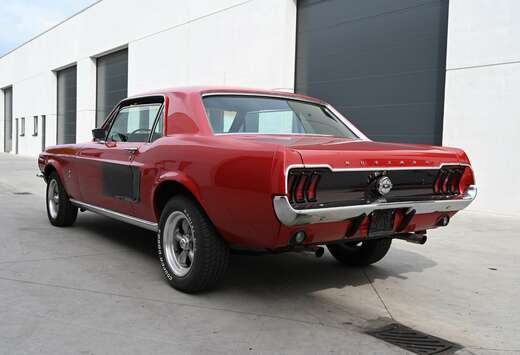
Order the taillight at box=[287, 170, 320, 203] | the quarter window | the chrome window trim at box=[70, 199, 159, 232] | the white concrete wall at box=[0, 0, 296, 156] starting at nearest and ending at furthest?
the taillight at box=[287, 170, 320, 203] → the chrome window trim at box=[70, 199, 159, 232] → the white concrete wall at box=[0, 0, 296, 156] → the quarter window

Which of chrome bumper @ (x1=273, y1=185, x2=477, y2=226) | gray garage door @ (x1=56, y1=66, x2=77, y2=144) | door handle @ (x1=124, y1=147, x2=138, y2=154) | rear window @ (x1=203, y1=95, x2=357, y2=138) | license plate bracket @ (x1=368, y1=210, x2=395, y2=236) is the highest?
gray garage door @ (x1=56, y1=66, x2=77, y2=144)

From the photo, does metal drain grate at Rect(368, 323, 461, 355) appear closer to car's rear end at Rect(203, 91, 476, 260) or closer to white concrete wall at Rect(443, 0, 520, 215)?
car's rear end at Rect(203, 91, 476, 260)

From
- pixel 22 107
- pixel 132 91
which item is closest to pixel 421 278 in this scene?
pixel 132 91

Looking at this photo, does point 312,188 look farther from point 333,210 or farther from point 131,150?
point 131,150

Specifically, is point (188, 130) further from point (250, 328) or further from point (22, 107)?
point (22, 107)

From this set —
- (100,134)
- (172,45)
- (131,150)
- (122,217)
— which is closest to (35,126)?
(172,45)

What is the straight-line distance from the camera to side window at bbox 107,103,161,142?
197 inches

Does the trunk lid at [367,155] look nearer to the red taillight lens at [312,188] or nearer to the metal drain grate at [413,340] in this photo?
the red taillight lens at [312,188]

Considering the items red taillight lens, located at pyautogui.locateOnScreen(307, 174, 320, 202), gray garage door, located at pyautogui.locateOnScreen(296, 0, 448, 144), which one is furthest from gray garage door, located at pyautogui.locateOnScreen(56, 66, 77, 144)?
red taillight lens, located at pyautogui.locateOnScreen(307, 174, 320, 202)

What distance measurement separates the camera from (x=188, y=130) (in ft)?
14.4

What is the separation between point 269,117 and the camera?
16.4 ft

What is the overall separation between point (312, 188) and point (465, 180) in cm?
159

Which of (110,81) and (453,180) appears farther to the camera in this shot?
(110,81)

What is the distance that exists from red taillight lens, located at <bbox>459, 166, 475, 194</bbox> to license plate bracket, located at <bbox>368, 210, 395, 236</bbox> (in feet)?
2.55
